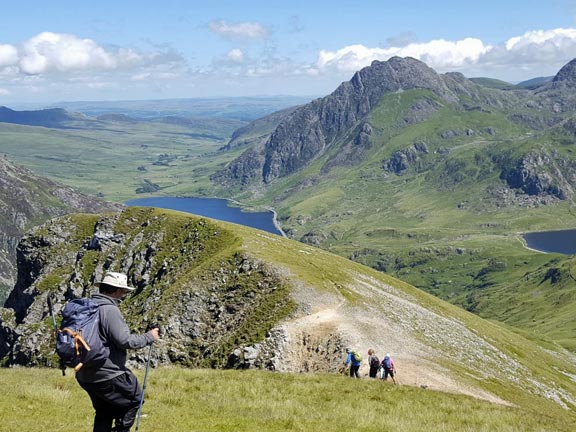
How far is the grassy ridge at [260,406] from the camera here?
23.8m

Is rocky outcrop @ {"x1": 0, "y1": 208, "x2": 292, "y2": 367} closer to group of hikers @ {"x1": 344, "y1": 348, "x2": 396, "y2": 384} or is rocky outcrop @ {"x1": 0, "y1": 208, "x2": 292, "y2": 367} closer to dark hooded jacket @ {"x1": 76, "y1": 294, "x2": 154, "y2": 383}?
group of hikers @ {"x1": 344, "y1": 348, "x2": 396, "y2": 384}

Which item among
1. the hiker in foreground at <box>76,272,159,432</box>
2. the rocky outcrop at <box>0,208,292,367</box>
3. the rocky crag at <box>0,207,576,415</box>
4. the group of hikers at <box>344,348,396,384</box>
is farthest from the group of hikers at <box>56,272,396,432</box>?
the rocky outcrop at <box>0,208,292,367</box>

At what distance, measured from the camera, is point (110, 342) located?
Result: 48.9 ft

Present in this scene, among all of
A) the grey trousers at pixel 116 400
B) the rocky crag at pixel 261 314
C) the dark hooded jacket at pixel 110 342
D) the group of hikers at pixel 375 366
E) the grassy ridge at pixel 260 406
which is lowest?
the rocky crag at pixel 261 314

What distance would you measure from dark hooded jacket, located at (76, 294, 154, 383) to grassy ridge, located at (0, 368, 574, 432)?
25.8ft

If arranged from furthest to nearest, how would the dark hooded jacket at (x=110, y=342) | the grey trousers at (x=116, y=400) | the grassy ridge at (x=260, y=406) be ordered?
the grassy ridge at (x=260, y=406)
the grey trousers at (x=116, y=400)
the dark hooded jacket at (x=110, y=342)

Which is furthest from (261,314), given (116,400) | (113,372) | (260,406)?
(113,372)

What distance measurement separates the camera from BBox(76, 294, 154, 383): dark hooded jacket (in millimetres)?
14734

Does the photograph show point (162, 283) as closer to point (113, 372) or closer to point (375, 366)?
point (375, 366)

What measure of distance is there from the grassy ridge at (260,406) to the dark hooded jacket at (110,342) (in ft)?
25.8

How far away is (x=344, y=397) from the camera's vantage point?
34.1 metres

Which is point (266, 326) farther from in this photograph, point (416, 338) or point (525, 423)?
point (525, 423)

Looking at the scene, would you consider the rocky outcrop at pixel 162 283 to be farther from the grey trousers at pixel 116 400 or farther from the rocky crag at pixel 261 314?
the grey trousers at pixel 116 400

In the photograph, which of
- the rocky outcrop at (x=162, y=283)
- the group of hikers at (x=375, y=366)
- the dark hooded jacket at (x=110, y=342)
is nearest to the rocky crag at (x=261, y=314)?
the rocky outcrop at (x=162, y=283)
